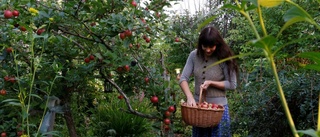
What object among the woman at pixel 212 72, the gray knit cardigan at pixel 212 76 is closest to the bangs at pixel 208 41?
the woman at pixel 212 72

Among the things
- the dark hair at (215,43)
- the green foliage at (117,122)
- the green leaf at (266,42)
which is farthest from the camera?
the green foliage at (117,122)

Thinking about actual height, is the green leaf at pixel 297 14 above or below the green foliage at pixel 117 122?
above

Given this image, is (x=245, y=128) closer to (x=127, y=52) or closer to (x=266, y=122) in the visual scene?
(x=266, y=122)

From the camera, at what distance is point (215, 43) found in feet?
7.66

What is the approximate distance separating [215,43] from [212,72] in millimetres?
214

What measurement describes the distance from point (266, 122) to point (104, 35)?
105 centimetres

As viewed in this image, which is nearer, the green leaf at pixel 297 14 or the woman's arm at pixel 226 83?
the green leaf at pixel 297 14

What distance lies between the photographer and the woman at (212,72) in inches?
91.4

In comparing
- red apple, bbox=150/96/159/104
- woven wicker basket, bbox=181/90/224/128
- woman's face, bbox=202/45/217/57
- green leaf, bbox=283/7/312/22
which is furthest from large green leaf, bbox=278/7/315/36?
red apple, bbox=150/96/159/104

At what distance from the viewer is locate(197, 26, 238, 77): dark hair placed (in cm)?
231

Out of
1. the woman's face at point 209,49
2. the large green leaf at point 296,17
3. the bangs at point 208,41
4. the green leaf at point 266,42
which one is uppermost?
the bangs at point 208,41

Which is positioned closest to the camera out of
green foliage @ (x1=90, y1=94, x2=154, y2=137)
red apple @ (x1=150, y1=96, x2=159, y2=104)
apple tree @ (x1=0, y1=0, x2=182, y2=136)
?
apple tree @ (x1=0, y1=0, x2=182, y2=136)

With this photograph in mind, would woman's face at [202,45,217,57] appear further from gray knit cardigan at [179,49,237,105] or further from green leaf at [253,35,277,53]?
green leaf at [253,35,277,53]

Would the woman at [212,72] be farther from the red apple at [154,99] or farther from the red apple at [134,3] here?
the red apple at [134,3]
